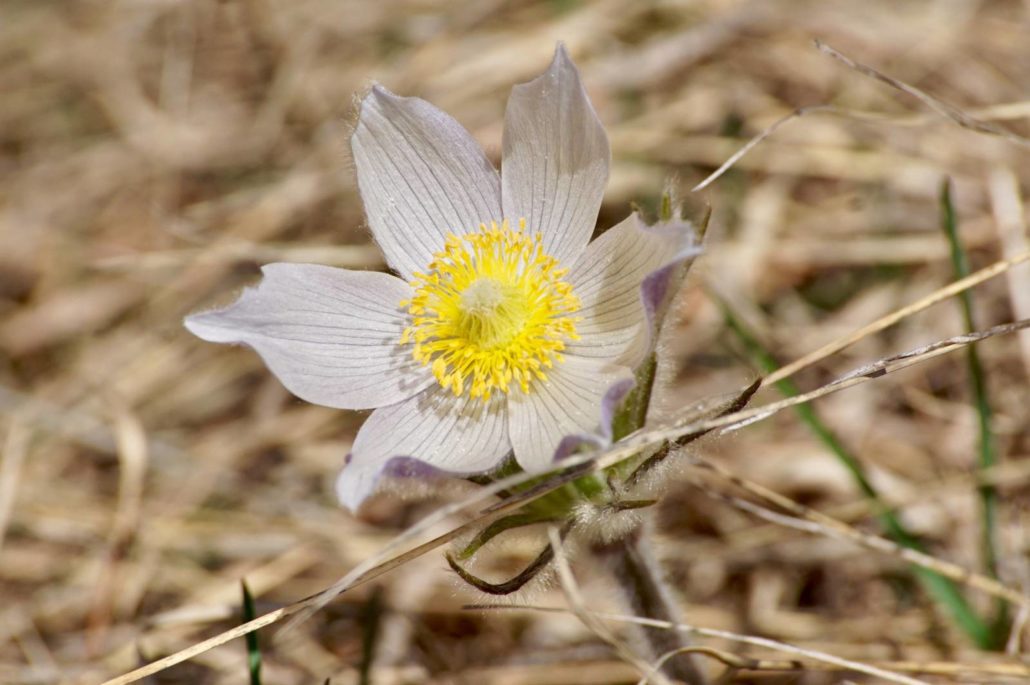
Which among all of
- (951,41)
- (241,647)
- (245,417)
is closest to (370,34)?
(245,417)

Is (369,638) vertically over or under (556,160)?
under

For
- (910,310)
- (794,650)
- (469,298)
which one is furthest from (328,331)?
(910,310)

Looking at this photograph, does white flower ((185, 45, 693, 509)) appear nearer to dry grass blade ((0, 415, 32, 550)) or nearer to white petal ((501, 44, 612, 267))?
white petal ((501, 44, 612, 267))

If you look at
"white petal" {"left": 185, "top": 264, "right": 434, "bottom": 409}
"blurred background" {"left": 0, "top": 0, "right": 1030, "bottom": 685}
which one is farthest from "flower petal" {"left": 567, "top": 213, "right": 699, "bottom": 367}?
"white petal" {"left": 185, "top": 264, "right": 434, "bottom": 409}

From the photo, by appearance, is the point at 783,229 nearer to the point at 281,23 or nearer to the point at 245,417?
the point at 245,417

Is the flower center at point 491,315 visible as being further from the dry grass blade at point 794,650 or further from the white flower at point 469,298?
the dry grass blade at point 794,650

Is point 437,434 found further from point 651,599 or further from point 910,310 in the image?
point 910,310

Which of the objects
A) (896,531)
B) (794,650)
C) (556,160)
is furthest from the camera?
(896,531)
